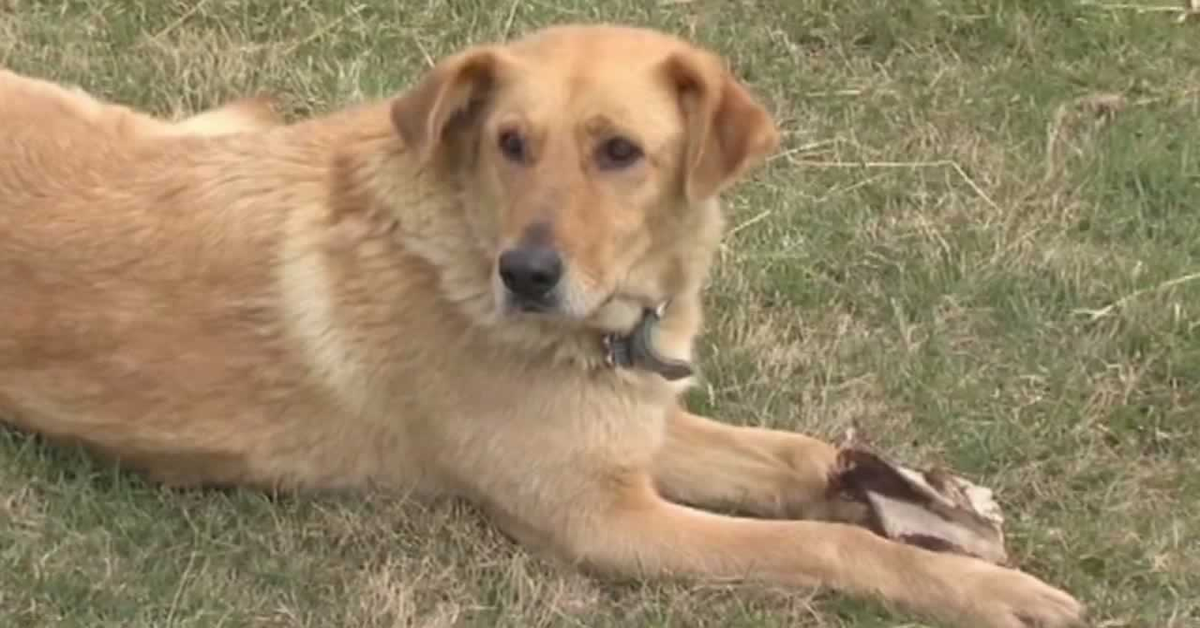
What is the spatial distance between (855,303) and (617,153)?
141 cm

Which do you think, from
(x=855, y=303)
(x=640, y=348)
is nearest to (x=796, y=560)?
(x=640, y=348)

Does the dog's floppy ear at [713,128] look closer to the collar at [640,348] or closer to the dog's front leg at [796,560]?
the collar at [640,348]

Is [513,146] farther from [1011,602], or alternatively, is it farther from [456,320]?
[1011,602]

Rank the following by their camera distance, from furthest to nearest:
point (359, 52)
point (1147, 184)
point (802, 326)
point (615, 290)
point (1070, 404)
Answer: point (359, 52) → point (1147, 184) → point (802, 326) → point (1070, 404) → point (615, 290)

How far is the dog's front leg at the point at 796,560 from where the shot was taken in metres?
4.23

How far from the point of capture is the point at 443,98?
4.18 m

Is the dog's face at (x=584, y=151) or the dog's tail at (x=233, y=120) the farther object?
the dog's tail at (x=233, y=120)

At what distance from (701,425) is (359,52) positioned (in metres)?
2.18

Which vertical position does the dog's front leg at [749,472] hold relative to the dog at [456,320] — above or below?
below

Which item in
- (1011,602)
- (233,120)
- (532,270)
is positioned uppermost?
(532,270)

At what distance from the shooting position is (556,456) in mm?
4336

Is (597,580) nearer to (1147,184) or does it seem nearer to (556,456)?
(556,456)

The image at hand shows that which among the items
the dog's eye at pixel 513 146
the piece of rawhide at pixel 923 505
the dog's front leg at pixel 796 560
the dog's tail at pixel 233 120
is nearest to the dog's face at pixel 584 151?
the dog's eye at pixel 513 146

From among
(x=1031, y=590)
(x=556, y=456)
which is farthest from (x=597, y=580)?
(x=1031, y=590)
